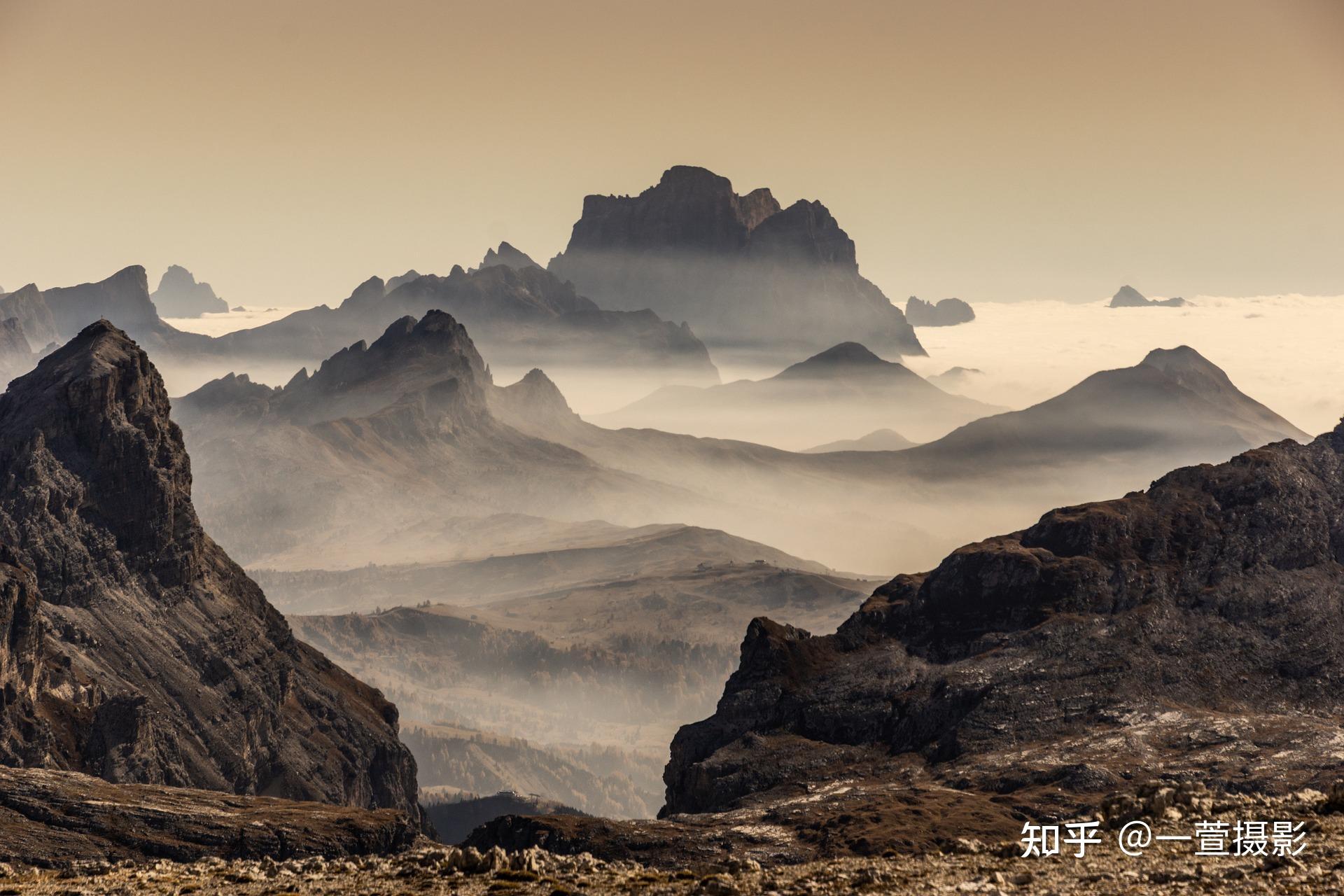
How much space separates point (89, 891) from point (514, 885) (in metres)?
36.7

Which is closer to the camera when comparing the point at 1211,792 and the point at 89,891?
the point at 89,891

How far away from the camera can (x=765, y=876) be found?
137 m

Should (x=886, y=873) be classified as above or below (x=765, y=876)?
above

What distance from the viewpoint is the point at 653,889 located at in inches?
→ 5285

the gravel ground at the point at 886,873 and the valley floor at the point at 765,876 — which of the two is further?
the gravel ground at the point at 886,873

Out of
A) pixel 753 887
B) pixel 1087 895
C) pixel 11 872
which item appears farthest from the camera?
pixel 11 872

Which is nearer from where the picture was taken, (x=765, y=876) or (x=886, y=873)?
(x=886, y=873)

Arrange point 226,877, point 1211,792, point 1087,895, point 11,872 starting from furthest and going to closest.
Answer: point 1211,792, point 11,872, point 226,877, point 1087,895

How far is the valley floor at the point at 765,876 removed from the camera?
11912 cm

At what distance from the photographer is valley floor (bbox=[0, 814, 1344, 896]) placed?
119 meters

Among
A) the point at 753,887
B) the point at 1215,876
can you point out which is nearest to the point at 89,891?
the point at 753,887

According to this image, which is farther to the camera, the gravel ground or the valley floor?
the gravel ground

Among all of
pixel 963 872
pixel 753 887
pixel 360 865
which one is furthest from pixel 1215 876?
pixel 360 865

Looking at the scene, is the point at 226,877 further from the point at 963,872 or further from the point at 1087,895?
the point at 1087,895
